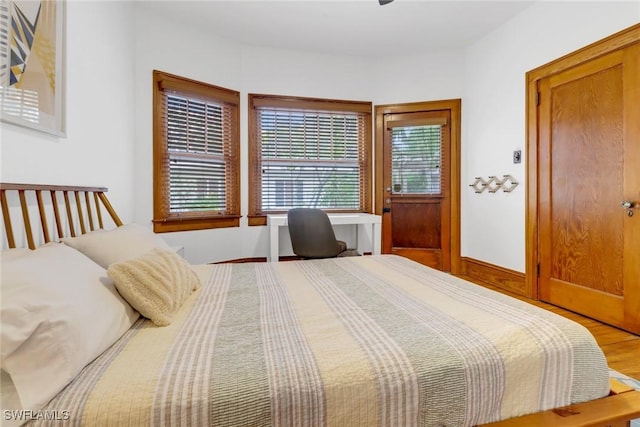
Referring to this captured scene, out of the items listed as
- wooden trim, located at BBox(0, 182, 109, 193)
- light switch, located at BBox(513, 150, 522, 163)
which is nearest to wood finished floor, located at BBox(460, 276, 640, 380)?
light switch, located at BBox(513, 150, 522, 163)

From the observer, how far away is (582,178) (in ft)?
8.76

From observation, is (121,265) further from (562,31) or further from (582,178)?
(562,31)

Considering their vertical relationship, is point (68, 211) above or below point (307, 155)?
below

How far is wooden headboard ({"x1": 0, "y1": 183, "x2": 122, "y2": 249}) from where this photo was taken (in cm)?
133

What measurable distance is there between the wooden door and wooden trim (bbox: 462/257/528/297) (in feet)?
0.74

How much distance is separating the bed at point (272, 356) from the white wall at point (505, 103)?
2.42m

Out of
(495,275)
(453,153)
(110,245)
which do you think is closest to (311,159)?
(453,153)

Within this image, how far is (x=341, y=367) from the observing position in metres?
0.83

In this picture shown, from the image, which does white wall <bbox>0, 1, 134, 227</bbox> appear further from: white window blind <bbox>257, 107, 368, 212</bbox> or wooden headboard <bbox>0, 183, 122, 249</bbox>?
white window blind <bbox>257, 107, 368, 212</bbox>

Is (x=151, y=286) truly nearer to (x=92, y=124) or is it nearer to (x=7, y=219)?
(x=7, y=219)

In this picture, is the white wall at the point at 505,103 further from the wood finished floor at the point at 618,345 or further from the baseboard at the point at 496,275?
the wood finished floor at the point at 618,345

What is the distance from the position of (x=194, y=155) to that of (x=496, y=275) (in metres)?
3.51

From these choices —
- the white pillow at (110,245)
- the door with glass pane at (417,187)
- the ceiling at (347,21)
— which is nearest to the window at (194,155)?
the ceiling at (347,21)

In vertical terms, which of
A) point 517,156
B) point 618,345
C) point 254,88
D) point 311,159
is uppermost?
point 254,88
